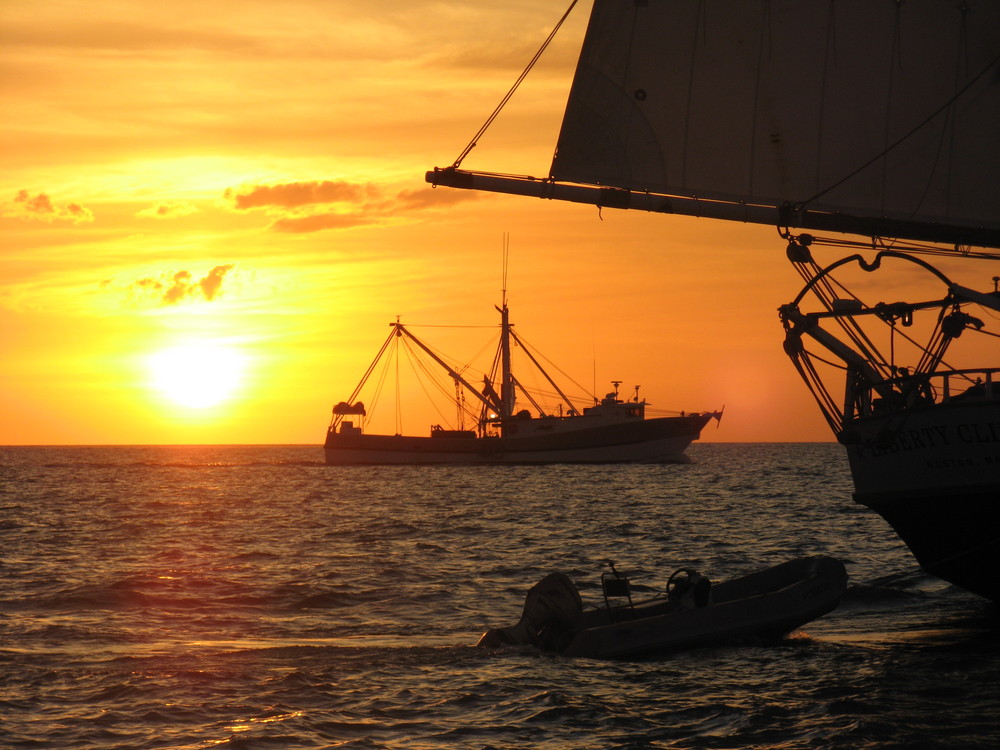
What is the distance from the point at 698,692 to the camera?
59.3 ft

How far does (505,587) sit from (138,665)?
12353 millimetres

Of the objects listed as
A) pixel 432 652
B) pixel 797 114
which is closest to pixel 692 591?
pixel 432 652

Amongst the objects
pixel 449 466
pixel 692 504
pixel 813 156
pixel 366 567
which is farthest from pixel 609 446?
pixel 813 156

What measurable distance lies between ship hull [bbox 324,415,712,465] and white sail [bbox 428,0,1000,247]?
111 m

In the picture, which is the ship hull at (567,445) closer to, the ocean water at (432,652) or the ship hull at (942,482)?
the ocean water at (432,652)

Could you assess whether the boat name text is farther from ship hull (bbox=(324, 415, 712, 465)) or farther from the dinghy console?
ship hull (bbox=(324, 415, 712, 465))

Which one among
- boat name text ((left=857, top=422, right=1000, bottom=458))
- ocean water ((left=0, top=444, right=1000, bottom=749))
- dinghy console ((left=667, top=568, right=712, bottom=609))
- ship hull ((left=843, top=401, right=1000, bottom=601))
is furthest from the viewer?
dinghy console ((left=667, top=568, right=712, bottom=609))

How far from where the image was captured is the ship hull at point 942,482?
20891 millimetres

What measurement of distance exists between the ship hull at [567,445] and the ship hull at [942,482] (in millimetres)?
112996

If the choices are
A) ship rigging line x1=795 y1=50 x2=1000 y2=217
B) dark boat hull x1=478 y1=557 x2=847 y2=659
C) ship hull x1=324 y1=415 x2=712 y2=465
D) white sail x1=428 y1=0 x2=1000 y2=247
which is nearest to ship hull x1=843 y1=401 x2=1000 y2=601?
dark boat hull x1=478 y1=557 x2=847 y2=659

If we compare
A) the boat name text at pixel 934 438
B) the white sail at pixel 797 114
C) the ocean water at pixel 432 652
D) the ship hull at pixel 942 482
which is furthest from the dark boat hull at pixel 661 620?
the white sail at pixel 797 114

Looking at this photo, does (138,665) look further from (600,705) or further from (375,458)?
(375,458)

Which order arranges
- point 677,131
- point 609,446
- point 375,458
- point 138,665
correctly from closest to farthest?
point 138,665 < point 677,131 < point 609,446 < point 375,458

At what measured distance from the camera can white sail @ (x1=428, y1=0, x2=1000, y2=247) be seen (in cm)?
2505
